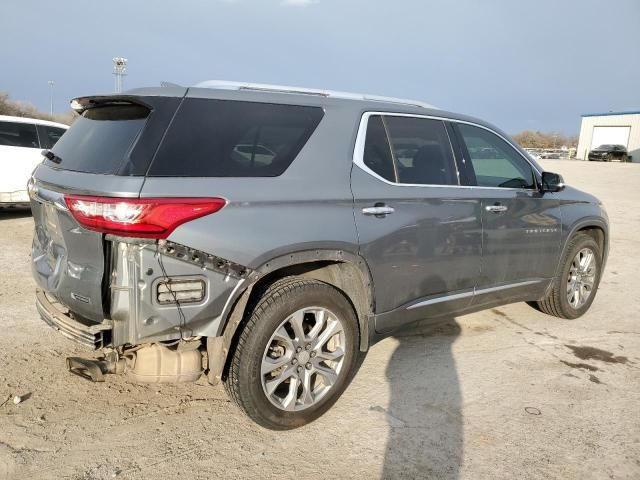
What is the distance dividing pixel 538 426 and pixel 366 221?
1685 mm

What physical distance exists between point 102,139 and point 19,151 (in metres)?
8.06

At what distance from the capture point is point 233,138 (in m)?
2.74

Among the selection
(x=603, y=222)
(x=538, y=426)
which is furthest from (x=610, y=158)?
(x=538, y=426)

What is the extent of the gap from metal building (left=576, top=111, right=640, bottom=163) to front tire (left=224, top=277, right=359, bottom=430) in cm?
5065

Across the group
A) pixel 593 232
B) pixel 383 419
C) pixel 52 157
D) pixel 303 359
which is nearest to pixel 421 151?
pixel 303 359

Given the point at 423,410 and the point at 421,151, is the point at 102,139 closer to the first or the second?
the point at 421,151

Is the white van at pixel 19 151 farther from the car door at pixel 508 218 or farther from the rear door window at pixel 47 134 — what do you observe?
the car door at pixel 508 218

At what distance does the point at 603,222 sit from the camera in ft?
16.9

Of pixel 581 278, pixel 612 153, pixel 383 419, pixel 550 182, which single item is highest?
pixel 612 153

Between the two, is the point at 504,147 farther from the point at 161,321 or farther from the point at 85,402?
the point at 85,402

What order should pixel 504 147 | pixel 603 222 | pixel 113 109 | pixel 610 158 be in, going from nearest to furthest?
1. pixel 113 109
2. pixel 504 147
3. pixel 603 222
4. pixel 610 158

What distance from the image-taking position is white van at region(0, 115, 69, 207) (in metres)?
9.11

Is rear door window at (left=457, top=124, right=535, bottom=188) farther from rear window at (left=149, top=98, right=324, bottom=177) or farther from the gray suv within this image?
rear window at (left=149, top=98, right=324, bottom=177)

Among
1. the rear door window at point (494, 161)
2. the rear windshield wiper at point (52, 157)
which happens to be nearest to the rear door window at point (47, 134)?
the rear windshield wiper at point (52, 157)
